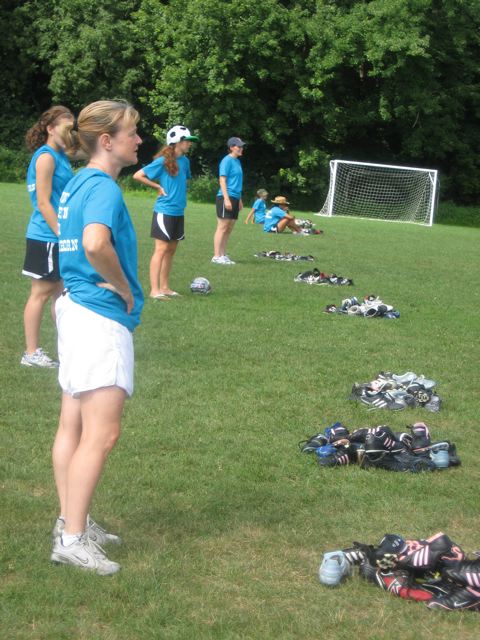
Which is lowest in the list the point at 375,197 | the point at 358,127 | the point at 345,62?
the point at 375,197

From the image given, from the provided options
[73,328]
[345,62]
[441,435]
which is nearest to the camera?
[73,328]

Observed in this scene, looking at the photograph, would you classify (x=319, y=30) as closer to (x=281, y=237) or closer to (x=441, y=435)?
(x=281, y=237)

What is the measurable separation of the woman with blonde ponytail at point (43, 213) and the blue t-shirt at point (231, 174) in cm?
712

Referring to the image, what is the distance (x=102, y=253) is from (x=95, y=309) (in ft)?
0.92

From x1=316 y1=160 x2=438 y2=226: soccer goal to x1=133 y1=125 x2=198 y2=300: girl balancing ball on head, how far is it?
903 inches

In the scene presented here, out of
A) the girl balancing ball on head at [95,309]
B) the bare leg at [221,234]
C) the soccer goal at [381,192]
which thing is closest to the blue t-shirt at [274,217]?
the bare leg at [221,234]

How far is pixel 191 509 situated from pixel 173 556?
0.58 m

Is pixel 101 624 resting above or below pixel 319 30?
below

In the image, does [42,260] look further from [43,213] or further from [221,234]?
[221,234]

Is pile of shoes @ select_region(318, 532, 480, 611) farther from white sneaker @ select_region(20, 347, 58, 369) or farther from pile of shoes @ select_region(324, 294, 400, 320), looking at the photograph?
pile of shoes @ select_region(324, 294, 400, 320)

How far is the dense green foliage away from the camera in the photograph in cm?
3662

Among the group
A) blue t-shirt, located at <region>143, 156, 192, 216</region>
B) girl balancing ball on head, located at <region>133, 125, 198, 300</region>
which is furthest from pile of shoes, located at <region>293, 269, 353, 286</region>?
blue t-shirt, located at <region>143, 156, 192, 216</region>

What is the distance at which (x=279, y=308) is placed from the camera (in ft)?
35.0

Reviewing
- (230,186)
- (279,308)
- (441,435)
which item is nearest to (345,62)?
(230,186)
